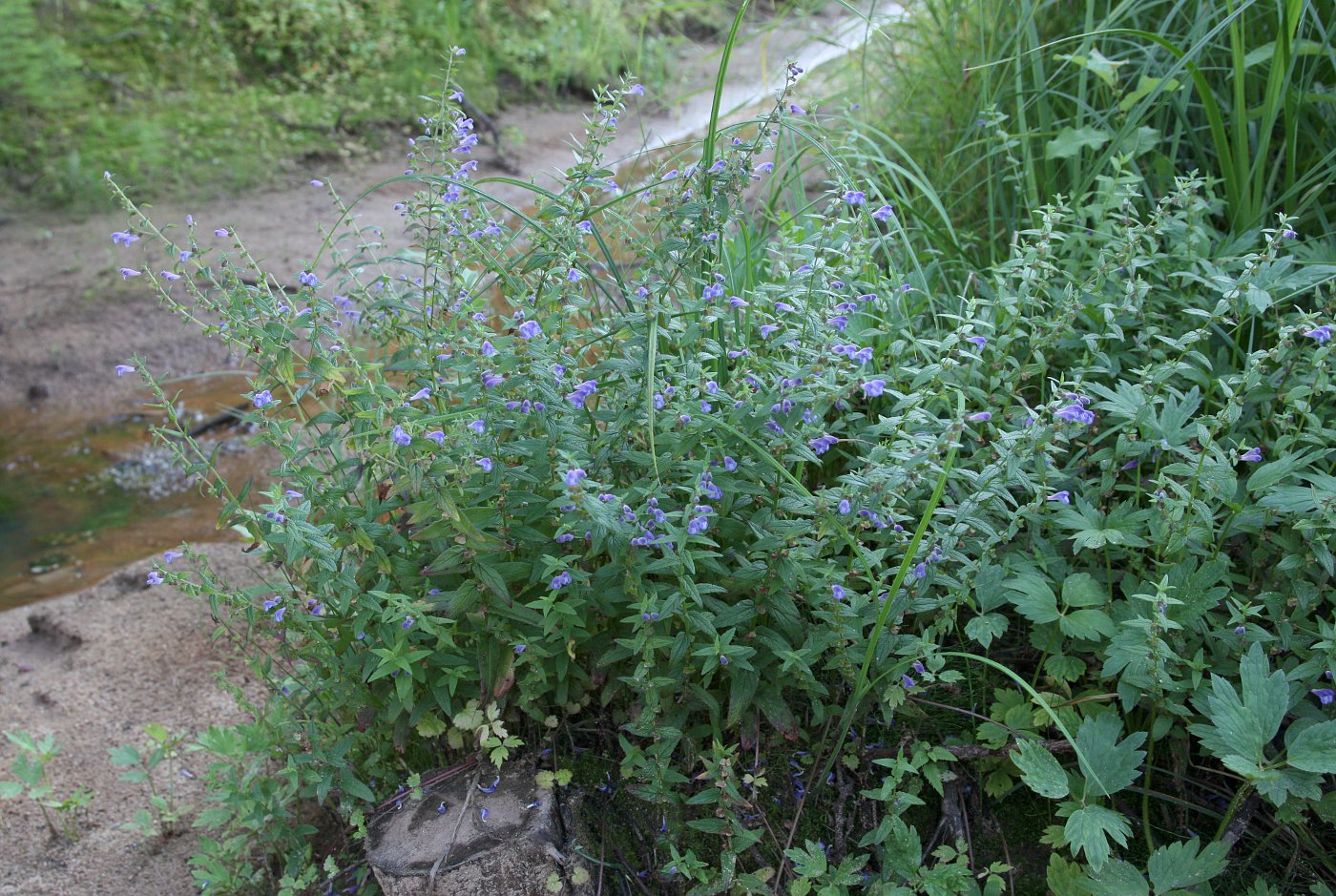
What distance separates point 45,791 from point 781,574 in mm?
1844

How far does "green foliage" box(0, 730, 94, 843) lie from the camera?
2.36m

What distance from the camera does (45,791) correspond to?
2373 mm

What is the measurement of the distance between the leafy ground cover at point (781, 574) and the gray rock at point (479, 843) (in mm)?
57

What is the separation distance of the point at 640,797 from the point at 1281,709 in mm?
1060

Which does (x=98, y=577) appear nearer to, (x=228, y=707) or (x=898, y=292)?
(x=228, y=707)

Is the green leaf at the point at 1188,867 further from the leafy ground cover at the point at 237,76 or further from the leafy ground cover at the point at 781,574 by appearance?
the leafy ground cover at the point at 237,76

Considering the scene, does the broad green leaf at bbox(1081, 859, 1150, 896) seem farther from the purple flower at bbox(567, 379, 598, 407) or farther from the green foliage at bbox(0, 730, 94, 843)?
the green foliage at bbox(0, 730, 94, 843)

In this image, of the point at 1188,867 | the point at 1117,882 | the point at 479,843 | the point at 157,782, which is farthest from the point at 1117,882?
the point at 157,782

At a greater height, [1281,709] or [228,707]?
[1281,709]

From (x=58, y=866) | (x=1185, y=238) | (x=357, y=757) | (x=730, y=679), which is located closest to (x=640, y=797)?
(x=730, y=679)

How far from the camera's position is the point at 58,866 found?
2391mm

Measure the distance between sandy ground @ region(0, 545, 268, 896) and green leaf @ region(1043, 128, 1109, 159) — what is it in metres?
2.36

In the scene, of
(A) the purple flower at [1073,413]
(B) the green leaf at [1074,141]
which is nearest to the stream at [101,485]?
(B) the green leaf at [1074,141]

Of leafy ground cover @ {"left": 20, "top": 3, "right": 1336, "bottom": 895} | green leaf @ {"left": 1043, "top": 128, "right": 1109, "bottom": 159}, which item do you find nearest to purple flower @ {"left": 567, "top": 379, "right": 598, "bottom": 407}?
leafy ground cover @ {"left": 20, "top": 3, "right": 1336, "bottom": 895}
